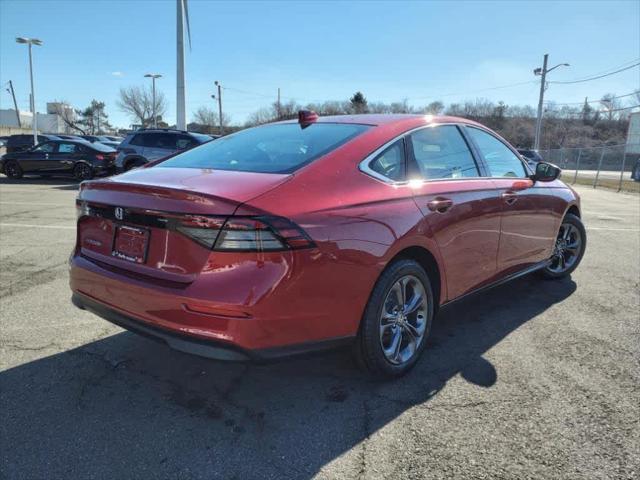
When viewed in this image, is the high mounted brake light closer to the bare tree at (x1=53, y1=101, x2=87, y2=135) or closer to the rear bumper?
the rear bumper

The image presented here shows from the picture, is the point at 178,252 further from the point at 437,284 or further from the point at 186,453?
the point at 437,284

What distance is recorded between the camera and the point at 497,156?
427 centimetres

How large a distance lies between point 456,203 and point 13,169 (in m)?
19.2

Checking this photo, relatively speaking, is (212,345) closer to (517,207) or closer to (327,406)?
(327,406)

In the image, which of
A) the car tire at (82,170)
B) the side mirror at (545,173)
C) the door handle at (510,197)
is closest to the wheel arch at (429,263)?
the door handle at (510,197)

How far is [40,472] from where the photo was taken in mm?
2258

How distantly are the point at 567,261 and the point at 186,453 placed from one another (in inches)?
184

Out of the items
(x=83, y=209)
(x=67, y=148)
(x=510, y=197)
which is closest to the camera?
(x=83, y=209)

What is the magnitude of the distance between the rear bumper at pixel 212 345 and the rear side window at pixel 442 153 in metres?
1.37

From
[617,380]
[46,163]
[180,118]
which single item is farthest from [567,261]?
[180,118]

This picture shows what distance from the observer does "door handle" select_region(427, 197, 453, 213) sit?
10.4 ft

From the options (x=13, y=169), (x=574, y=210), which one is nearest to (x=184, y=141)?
(x=13, y=169)

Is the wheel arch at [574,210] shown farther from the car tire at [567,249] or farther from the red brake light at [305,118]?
the red brake light at [305,118]

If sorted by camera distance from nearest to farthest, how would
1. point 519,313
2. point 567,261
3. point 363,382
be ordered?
point 363,382 < point 519,313 < point 567,261
